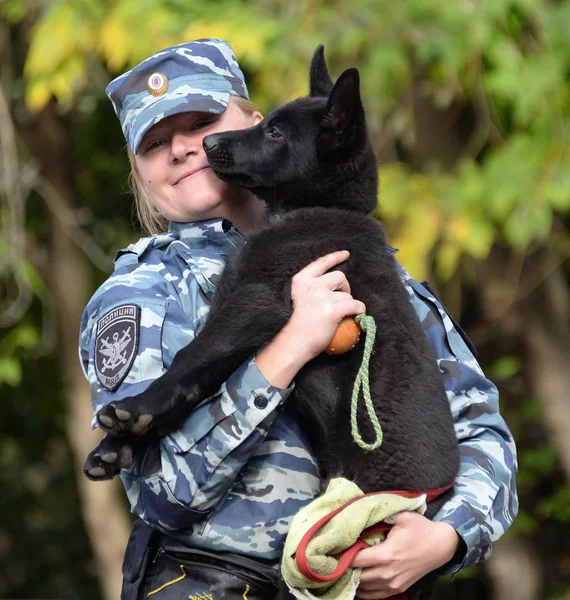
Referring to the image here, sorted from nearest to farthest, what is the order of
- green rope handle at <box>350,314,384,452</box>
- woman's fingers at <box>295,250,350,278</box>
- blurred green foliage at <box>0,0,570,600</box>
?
1. green rope handle at <box>350,314,384,452</box>
2. woman's fingers at <box>295,250,350,278</box>
3. blurred green foliage at <box>0,0,570,600</box>

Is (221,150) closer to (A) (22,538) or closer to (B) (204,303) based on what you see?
(B) (204,303)

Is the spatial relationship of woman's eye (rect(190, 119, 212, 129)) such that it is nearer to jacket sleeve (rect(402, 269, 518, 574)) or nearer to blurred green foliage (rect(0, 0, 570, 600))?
jacket sleeve (rect(402, 269, 518, 574))

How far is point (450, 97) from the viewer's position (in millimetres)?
4914

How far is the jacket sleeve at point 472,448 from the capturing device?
190 centimetres

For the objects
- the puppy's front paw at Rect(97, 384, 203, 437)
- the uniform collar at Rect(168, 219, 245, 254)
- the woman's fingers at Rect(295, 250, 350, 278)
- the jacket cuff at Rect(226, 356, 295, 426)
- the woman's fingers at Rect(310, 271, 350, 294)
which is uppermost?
the uniform collar at Rect(168, 219, 245, 254)

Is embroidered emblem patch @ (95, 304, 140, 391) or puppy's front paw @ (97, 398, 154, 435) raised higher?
embroidered emblem patch @ (95, 304, 140, 391)

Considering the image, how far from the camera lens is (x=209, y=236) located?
2174 mm

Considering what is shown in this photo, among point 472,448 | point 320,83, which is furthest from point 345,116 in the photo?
point 472,448

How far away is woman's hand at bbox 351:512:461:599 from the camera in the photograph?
1724mm

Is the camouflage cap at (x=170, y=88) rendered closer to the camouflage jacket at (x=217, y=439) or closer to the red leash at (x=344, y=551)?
the camouflage jacket at (x=217, y=439)

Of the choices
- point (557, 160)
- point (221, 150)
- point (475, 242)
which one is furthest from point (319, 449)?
point (557, 160)

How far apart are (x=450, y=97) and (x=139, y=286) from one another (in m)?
3.40

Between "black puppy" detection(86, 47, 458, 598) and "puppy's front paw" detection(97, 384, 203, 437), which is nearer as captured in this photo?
"puppy's front paw" detection(97, 384, 203, 437)

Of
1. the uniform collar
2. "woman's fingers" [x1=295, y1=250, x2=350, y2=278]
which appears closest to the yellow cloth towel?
"woman's fingers" [x1=295, y1=250, x2=350, y2=278]
